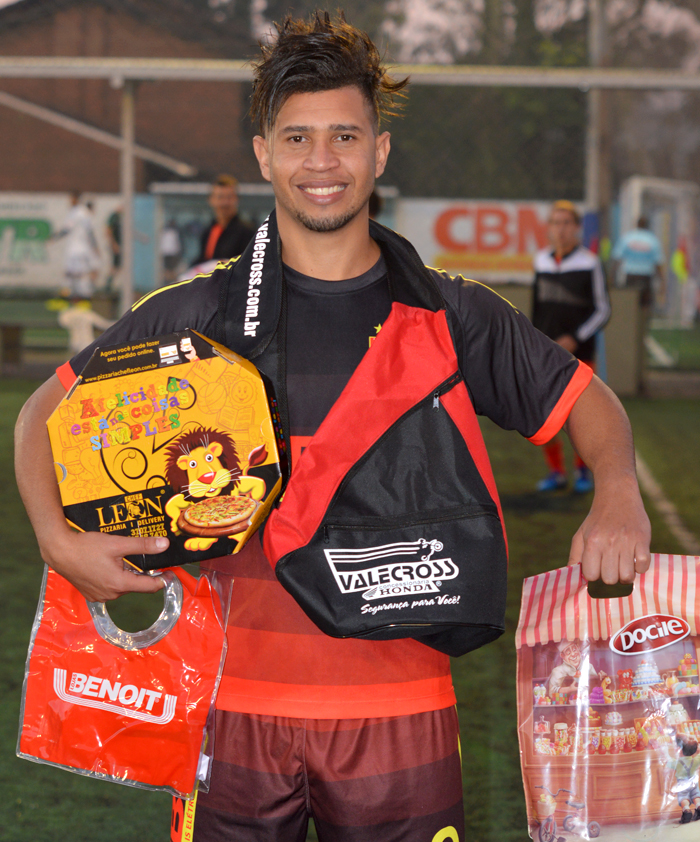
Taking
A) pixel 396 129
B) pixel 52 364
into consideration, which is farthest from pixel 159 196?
pixel 396 129

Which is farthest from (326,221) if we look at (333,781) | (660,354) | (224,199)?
(660,354)

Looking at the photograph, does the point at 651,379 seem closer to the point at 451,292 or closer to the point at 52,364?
the point at 52,364

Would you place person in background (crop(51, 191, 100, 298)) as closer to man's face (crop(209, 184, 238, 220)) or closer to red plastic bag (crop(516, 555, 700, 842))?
man's face (crop(209, 184, 238, 220))

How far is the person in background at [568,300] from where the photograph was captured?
293 inches

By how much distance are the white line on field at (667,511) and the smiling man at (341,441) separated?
359 cm

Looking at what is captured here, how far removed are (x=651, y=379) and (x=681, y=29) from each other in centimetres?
444

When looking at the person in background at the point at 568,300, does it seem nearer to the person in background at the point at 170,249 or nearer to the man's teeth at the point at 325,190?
the man's teeth at the point at 325,190

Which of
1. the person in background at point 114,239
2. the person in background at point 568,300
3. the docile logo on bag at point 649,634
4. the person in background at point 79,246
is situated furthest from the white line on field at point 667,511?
the person in background at point 114,239

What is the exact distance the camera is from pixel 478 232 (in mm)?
11773

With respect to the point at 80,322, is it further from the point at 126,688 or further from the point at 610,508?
the point at 610,508

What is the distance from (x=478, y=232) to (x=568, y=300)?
4372 millimetres

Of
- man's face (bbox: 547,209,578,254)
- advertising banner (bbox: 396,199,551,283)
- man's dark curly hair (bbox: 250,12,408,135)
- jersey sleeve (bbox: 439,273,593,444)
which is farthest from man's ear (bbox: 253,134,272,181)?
advertising banner (bbox: 396,199,551,283)

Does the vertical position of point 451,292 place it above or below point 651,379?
above

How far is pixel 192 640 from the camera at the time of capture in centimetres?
183
